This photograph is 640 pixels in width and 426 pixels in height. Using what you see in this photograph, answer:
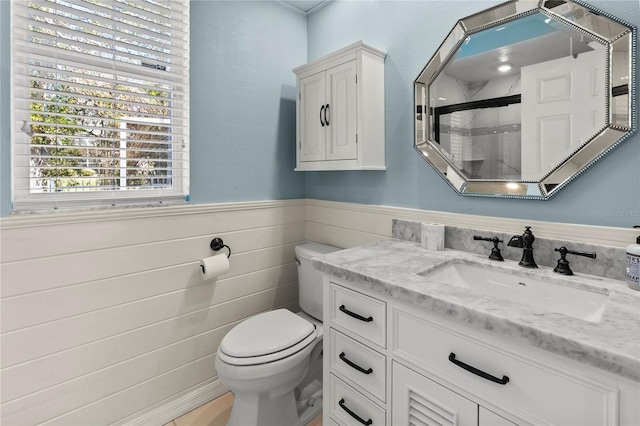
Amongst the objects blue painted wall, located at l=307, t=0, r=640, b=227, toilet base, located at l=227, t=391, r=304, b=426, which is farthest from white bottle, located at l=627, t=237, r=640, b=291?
toilet base, located at l=227, t=391, r=304, b=426

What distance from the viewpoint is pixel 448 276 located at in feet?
4.25

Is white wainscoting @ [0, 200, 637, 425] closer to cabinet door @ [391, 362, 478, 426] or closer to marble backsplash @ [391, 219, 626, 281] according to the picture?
marble backsplash @ [391, 219, 626, 281]

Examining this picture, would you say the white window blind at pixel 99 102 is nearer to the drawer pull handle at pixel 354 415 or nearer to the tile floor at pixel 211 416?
the tile floor at pixel 211 416

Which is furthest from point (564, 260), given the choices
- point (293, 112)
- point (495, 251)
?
point (293, 112)

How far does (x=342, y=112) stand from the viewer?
1747mm

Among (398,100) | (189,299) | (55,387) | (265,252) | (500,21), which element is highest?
(500,21)

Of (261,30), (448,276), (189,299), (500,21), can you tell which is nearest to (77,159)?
(189,299)

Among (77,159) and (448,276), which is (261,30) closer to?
(77,159)

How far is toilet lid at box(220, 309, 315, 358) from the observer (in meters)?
1.39

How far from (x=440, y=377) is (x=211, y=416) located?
138 cm

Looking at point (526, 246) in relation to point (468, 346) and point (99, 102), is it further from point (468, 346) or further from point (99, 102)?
point (99, 102)

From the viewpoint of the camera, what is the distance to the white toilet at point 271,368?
1.37 metres

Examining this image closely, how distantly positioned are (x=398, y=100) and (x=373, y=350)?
1.27 meters

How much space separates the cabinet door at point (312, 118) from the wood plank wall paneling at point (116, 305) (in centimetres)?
46
